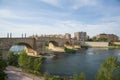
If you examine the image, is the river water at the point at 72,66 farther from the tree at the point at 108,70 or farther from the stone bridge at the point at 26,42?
the tree at the point at 108,70

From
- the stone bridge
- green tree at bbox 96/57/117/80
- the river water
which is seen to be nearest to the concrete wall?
the stone bridge

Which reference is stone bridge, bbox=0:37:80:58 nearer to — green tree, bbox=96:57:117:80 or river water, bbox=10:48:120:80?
river water, bbox=10:48:120:80

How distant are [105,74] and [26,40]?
24435mm

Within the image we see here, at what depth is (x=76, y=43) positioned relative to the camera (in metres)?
70.6

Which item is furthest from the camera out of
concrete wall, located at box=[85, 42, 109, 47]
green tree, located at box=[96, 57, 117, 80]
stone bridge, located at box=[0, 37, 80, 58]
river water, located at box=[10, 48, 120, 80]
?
concrete wall, located at box=[85, 42, 109, 47]

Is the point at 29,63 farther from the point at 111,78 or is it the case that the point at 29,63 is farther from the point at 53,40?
the point at 53,40

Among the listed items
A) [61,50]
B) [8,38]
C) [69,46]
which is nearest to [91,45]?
[69,46]

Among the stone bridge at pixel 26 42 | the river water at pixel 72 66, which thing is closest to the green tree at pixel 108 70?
the river water at pixel 72 66

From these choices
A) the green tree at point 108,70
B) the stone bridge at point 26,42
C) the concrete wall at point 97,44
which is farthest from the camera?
the concrete wall at point 97,44

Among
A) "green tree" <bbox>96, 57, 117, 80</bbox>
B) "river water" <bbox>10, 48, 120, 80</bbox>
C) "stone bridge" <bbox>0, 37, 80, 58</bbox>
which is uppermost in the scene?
"stone bridge" <bbox>0, 37, 80, 58</bbox>

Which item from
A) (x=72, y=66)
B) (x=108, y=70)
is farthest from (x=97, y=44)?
(x=108, y=70)

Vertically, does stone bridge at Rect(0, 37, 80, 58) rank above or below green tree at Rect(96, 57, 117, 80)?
above

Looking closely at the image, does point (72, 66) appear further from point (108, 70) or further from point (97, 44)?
point (97, 44)

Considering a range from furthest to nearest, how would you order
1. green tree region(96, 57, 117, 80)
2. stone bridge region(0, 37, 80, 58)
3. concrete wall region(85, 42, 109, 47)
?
concrete wall region(85, 42, 109, 47)
stone bridge region(0, 37, 80, 58)
green tree region(96, 57, 117, 80)
